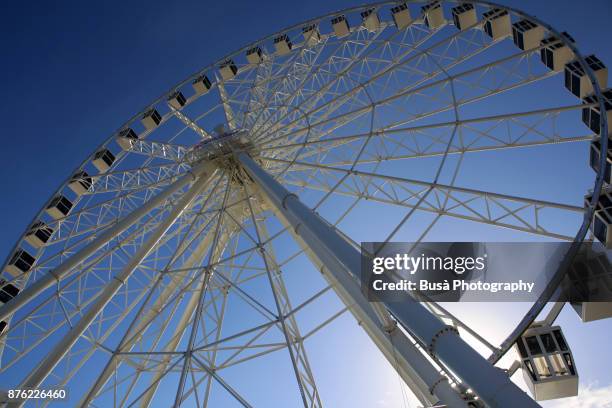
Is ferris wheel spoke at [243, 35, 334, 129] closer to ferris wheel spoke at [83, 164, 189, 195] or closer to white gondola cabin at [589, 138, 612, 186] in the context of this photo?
ferris wheel spoke at [83, 164, 189, 195]

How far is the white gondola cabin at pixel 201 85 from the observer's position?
68.1 ft

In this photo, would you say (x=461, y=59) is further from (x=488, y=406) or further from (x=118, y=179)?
(x=118, y=179)

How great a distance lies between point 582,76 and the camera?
12.8 metres

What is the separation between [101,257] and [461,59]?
12.8m

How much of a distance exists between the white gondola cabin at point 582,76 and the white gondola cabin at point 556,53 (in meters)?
0.30

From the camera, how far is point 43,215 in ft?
62.3

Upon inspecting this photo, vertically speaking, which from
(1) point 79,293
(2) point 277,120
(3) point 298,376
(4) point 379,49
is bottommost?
(3) point 298,376

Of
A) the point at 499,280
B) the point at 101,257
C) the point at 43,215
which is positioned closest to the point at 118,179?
the point at 43,215

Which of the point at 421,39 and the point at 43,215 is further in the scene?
the point at 43,215

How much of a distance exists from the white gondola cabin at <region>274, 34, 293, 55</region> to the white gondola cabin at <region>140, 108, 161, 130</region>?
5.99 meters

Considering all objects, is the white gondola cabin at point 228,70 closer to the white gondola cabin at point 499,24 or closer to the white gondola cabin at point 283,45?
the white gondola cabin at point 283,45

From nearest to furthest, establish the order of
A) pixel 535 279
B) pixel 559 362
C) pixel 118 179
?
pixel 559 362, pixel 535 279, pixel 118 179

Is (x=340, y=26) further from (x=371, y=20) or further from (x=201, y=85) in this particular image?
(x=201, y=85)

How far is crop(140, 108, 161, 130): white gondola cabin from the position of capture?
20.3 metres
